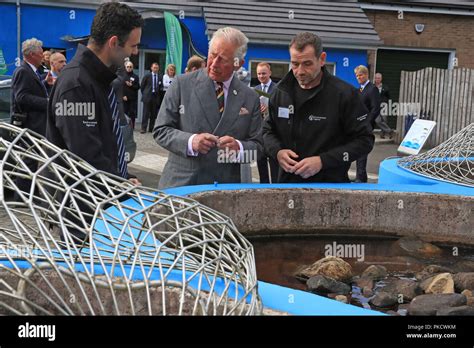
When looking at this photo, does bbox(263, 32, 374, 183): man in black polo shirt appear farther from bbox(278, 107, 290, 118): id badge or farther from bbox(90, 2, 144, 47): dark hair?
bbox(90, 2, 144, 47): dark hair

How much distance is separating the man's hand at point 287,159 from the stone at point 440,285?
1.26 metres

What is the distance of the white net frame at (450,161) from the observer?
6792 mm

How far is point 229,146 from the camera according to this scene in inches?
191

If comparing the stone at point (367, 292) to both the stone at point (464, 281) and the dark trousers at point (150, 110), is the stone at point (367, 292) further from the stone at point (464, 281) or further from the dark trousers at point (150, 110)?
the dark trousers at point (150, 110)

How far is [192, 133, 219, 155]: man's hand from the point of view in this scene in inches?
187

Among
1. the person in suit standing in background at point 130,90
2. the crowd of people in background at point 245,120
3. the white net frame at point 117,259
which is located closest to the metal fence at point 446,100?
the person in suit standing in background at point 130,90

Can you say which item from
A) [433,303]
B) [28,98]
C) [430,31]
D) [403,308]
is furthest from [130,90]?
[433,303]

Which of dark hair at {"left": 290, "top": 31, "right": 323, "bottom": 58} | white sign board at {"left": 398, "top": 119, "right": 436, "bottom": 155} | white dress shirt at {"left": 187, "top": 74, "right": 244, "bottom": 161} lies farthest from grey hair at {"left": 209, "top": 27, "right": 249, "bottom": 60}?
white sign board at {"left": 398, "top": 119, "right": 436, "bottom": 155}

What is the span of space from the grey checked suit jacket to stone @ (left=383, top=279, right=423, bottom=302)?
Answer: 1280 millimetres

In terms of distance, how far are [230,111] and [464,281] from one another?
1.96 metres

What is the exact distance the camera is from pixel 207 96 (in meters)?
5.04

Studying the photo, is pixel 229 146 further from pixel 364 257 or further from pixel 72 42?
pixel 72 42

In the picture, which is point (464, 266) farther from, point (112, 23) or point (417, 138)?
point (417, 138)
